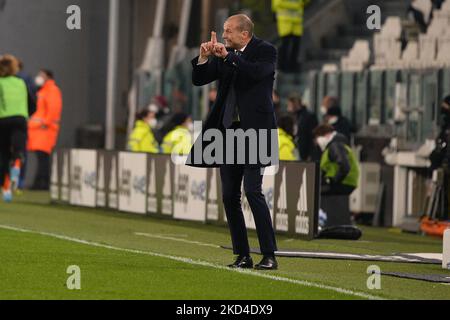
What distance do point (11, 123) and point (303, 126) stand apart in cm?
431

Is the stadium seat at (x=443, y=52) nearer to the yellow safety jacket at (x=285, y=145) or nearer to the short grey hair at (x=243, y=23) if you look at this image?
the yellow safety jacket at (x=285, y=145)

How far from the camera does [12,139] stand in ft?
82.1

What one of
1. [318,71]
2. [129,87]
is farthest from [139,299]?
[129,87]

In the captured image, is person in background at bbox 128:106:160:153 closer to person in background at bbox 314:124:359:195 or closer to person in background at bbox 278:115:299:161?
person in background at bbox 278:115:299:161

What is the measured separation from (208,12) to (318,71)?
6.04 metres

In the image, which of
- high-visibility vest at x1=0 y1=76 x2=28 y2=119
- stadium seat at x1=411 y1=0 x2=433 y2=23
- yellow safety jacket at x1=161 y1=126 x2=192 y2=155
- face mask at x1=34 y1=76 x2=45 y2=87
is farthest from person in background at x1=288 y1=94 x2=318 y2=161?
face mask at x1=34 y1=76 x2=45 y2=87

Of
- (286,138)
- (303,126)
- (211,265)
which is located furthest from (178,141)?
(211,265)

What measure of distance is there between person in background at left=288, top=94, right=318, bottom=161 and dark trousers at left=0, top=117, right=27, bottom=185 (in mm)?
4004

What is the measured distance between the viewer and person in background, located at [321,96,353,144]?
80.0 ft

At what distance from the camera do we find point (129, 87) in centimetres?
3647

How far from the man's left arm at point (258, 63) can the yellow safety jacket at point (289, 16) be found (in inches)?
638

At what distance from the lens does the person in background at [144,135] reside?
26.5 metres
